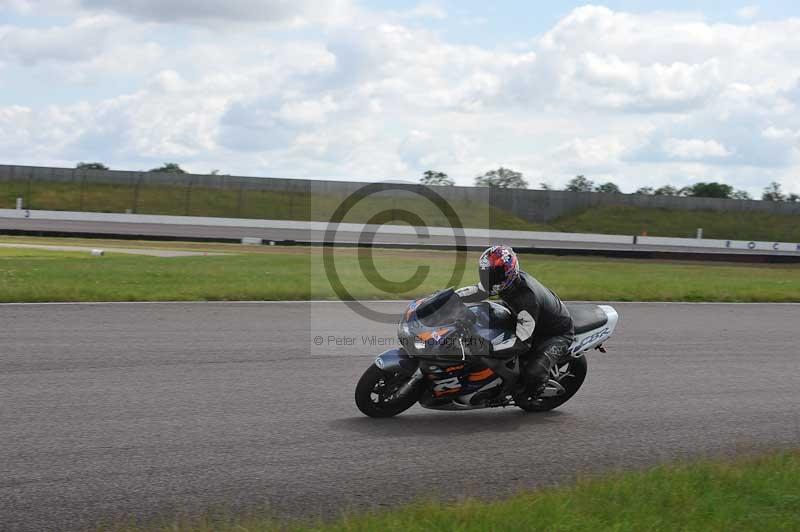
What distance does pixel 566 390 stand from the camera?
27.7 ft

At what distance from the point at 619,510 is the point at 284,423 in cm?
327

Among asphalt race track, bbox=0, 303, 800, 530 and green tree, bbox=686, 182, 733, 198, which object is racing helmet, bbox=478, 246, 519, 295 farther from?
green tree, bbox=686, 182, 733, 198

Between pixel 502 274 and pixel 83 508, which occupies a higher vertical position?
pixel 502 274

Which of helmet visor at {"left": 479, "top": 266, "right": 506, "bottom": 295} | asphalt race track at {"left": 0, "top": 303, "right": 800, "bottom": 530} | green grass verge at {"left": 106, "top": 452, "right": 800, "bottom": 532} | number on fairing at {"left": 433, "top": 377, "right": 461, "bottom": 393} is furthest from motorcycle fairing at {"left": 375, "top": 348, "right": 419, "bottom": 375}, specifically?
green grass verge at {"left": 106, "top": 452, "right": 800, "bottom": 532}

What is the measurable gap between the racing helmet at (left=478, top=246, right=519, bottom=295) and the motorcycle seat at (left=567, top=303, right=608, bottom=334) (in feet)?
3.98

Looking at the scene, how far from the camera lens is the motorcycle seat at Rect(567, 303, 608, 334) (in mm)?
8305

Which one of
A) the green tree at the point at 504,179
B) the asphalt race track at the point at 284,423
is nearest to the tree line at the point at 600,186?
the green tree at the point at 504,179

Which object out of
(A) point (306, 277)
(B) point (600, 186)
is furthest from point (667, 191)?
(A) point (306, 277)

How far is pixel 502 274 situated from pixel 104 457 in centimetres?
362

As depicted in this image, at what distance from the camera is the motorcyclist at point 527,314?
7.42 meters

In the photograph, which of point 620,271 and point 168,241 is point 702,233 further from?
point 168,241

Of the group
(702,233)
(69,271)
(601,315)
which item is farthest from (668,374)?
(702,233)

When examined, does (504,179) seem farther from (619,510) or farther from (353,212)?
(619,510)

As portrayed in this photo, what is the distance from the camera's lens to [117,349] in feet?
34.7
